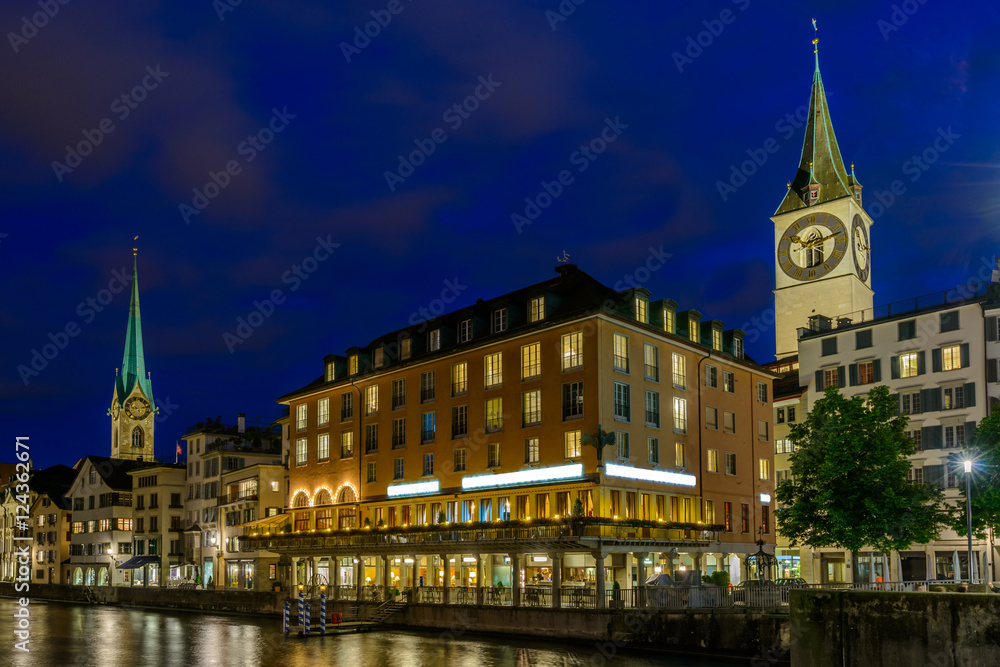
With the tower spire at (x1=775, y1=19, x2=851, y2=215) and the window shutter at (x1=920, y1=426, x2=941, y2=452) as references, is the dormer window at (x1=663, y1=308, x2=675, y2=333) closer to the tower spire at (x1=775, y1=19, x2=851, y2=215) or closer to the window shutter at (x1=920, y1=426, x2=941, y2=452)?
the window shutter at (x1=920, y1=426, x2=941, y2=452)

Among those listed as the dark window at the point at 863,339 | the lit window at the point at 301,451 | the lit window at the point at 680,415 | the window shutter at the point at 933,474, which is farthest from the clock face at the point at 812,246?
the lit window at the point at 301,451

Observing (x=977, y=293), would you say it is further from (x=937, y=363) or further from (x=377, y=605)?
(x=377, y=605)

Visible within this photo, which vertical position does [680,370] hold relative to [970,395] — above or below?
above

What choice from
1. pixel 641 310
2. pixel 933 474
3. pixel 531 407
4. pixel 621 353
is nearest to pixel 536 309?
pixel 531 407

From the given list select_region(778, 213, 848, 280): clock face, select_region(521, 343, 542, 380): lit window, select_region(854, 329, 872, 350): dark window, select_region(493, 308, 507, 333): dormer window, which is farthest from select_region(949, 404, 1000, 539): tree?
select_region(778, 213, 848, 280): clock face

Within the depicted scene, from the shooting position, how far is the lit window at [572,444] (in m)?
60.8

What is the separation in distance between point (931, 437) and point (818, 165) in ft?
212

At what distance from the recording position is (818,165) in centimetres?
13238

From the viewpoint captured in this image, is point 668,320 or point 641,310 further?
point 668,320

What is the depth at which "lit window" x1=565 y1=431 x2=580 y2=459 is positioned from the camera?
60.8 m

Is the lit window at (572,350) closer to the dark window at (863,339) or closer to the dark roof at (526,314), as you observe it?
the dark roof at (526,314)

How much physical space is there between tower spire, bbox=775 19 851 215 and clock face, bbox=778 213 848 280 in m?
2.66

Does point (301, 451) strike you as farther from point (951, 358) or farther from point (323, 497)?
point (951, 358)

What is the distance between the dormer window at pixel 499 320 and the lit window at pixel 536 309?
7.84 ft
